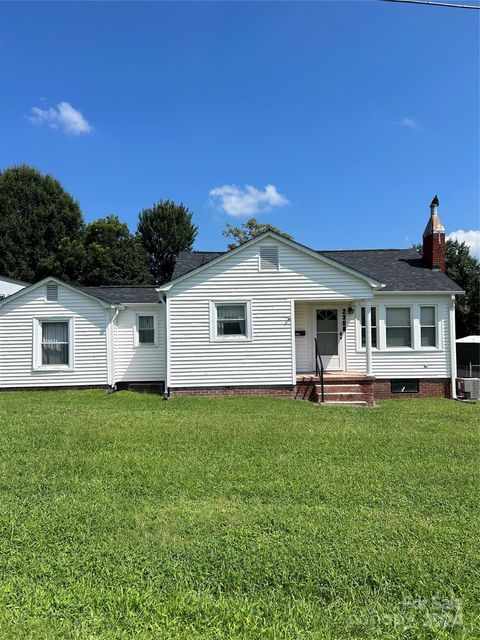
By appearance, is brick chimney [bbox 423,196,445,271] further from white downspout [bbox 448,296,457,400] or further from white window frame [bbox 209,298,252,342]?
white window frame [bbox 209,298,252,342]

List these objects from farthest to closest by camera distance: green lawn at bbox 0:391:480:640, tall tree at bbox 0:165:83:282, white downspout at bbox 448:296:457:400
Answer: tall tree at bbox 0:165:83:282, white downspout at bbox 448:296:457:400, green lawn at bbox 0:391:480:640

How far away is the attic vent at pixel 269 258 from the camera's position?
38.4ft

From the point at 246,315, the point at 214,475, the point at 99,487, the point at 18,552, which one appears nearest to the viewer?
the point at 18,552

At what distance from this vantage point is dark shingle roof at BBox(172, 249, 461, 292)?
12500 mm

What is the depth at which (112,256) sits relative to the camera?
30.2 metres

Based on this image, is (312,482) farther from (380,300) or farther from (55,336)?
(55,336)

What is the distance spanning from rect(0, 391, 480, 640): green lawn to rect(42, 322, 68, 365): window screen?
6617mm

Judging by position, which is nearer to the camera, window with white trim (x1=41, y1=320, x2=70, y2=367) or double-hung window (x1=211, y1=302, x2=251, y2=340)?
double-hung window (x1=211, y1=302, x2=251, y2=340)

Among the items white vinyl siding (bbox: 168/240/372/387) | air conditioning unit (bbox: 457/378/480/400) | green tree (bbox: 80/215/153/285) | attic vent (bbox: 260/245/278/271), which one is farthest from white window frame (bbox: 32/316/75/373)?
green tree (bbox: 80/215/153/285)

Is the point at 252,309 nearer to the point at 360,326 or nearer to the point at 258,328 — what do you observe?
the point at 258,328

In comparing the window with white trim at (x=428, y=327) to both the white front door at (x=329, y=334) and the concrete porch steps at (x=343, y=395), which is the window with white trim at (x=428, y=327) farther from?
the concrete porch steps at (x=343, y=395)

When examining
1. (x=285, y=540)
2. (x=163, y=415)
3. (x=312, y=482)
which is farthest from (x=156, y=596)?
(x=163, y=415)

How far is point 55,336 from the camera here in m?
12.7

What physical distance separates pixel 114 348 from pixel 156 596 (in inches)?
436
